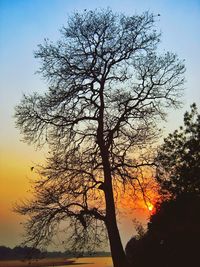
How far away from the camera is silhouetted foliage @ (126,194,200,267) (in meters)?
25.7

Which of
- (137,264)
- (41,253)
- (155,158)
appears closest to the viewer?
(41,253)

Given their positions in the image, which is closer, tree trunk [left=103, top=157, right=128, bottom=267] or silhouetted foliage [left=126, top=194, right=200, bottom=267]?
tree trunk [left=103, top=157, right=128, bottom=267]

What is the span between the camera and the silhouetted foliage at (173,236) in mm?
25734

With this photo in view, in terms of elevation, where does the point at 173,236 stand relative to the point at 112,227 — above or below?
below

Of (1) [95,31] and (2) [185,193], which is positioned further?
(2) [185,193]

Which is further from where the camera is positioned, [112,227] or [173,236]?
[173,236]

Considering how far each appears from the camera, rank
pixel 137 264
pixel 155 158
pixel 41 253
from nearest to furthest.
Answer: pixel 41 253, pixel 155 158, pixel 137 264

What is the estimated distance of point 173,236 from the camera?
89.9 feet

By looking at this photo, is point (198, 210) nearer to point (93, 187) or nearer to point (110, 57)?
point (93, 187)

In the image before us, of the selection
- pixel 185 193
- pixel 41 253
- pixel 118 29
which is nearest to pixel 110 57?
pixel 118 29

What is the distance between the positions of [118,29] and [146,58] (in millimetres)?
2318

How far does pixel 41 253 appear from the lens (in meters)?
24.0

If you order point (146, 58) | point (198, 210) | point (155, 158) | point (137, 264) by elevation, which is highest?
point (146, 58)

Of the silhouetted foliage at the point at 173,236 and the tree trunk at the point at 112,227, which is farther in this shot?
the silhouetted foliage at the point at 173,236
